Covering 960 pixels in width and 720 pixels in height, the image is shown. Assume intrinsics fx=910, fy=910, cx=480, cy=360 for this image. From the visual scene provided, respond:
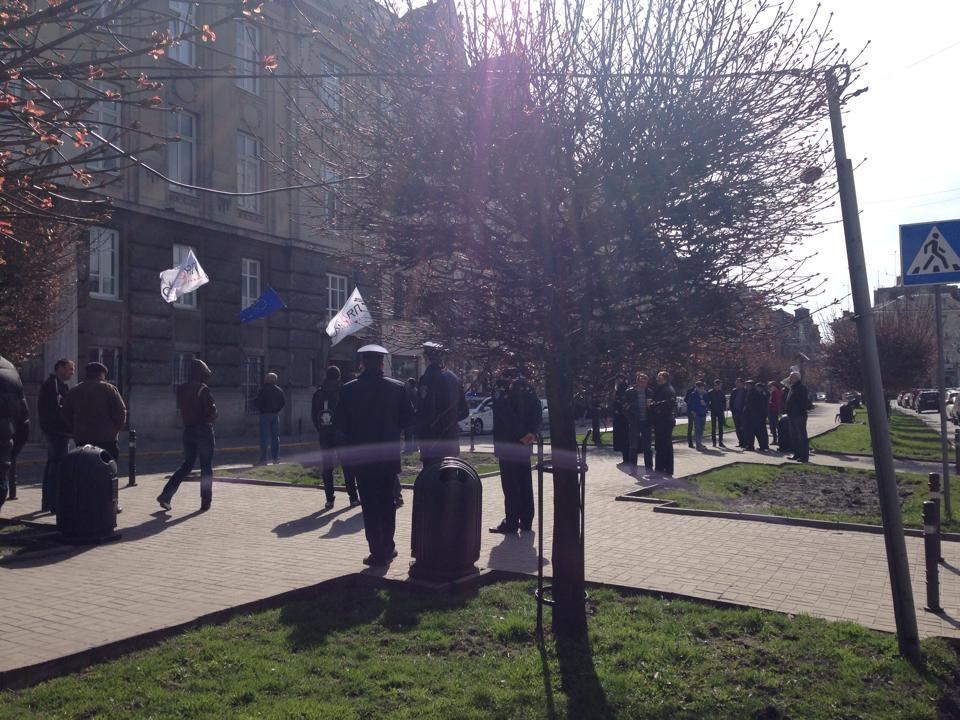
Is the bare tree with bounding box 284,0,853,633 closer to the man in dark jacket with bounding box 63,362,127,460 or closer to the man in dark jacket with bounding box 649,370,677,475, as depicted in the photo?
the man in dark jacket with bounding box 63,362,127,460

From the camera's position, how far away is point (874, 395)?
535cm

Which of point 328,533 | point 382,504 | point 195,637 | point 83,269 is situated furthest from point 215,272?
point 195,637

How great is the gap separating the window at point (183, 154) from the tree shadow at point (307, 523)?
18.4m

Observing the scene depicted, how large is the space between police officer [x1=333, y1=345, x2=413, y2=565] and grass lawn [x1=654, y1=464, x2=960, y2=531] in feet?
16.5

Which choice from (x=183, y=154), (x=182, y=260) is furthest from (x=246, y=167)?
(x=182, y=260)

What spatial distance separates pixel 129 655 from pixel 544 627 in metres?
2.50

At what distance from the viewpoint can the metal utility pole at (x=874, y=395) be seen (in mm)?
5285

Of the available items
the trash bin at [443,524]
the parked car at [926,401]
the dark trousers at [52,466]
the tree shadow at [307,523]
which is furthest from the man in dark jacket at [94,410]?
the parked car at [926,401]

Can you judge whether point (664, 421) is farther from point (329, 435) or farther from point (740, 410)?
point (740, 410)

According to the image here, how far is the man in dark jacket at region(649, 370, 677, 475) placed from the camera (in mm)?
15148

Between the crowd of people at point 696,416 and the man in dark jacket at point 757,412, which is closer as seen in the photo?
the crowd of people at point 696,416

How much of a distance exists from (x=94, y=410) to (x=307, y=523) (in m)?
2.71

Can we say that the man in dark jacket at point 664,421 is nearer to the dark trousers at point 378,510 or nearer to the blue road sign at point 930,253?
the blue road sign at point 930,253

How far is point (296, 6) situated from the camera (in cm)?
605
